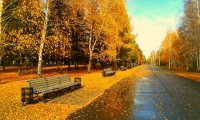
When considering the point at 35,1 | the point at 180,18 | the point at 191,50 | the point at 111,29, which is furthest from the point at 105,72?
the point at 191,50

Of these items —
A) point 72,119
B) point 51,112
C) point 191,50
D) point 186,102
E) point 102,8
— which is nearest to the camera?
point 72,119

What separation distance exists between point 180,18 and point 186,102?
4240cm

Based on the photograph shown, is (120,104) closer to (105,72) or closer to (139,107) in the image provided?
(139,107)

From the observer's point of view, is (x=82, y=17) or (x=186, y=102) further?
(x=82, y=17)

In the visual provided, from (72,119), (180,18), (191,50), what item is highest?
(180,18)

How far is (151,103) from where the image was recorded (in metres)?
13.2

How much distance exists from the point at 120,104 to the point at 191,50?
54319 mm

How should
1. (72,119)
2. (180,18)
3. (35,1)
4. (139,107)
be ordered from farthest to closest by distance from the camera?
1. (180,18)
2. (35,1)
3. (139,107)
4. (72,119)

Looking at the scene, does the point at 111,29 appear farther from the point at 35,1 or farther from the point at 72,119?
the point at 72,119

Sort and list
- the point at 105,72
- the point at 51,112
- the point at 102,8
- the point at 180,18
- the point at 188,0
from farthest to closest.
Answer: the point at 180,18 < the point at 188,0 < the point at 102,8 < the point at 105,72 < the point at 51,112

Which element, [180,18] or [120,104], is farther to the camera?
[180,18]

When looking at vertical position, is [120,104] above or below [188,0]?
below

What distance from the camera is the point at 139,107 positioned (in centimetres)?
1201

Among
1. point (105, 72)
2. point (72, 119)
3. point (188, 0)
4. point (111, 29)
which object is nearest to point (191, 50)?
point (188, 0)
